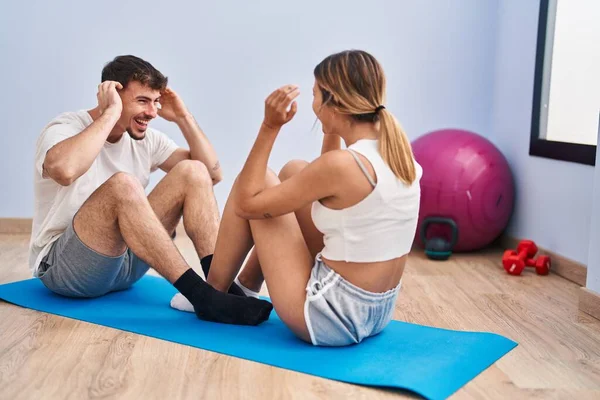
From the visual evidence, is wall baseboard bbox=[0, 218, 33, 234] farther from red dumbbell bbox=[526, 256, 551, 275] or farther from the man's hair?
red dumbbell bbox=[526, 256, 551, 275]

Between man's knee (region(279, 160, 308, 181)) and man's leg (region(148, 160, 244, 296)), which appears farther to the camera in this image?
man's leg (region(148, 160, 244, 296))

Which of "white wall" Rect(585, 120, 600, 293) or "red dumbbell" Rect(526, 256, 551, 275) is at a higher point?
"white wall" Rect(585, 120, 600, 293)

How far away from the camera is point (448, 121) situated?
425 cm

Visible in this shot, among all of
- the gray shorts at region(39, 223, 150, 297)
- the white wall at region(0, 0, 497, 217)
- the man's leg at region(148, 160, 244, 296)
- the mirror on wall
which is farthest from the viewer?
the white wall at region(0, 0, 497, 217)

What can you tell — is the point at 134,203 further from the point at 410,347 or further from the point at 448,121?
the point at 448,121

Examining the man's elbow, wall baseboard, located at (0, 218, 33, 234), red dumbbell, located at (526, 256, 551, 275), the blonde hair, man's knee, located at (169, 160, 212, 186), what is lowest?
wall baseboard, located at (0, 218, 33, 234)

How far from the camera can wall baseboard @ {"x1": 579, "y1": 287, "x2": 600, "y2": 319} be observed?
8.32 ft

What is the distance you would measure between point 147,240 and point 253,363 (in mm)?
567

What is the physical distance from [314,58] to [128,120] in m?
1.81

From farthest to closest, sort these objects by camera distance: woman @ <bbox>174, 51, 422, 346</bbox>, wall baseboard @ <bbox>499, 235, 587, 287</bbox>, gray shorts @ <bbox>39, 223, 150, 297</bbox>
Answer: wall baseboard @ <bbox>499, 235, 587, 287</bbox> < gray shorts @ <bbox>39, 223, 150, 297</bbox> < woman @ <bbox>174, 51, 422, 346</bbox>

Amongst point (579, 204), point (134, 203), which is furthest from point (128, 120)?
point (579, 204)

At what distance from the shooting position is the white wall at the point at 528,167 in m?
3.17

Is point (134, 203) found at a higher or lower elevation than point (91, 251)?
higher

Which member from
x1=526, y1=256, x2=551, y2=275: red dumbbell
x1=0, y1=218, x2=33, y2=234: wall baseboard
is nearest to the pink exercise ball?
x1=526, y1=256, x2=551, y2=275: red dumbbell
